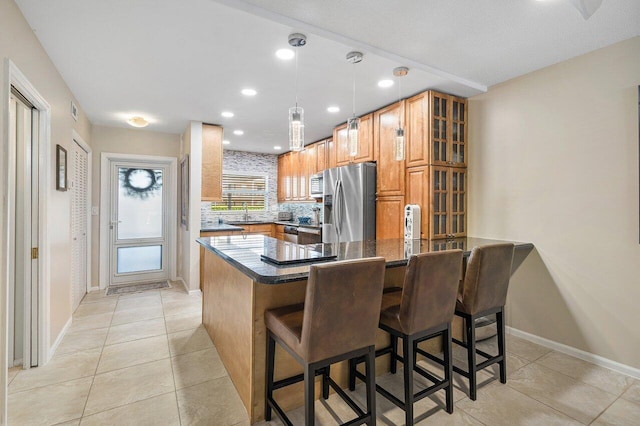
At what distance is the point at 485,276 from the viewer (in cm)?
211

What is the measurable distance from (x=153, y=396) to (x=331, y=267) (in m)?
1.66

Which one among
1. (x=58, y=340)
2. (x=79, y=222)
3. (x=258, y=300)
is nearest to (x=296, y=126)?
(x=258, y=300)

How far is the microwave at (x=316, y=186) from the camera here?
5.12m

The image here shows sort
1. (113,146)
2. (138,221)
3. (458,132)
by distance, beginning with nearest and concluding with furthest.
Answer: (458,132), (113,146), (138,221)

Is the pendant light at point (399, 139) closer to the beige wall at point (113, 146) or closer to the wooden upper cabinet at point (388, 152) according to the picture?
the wooden upper cabinet at point (388, 152)

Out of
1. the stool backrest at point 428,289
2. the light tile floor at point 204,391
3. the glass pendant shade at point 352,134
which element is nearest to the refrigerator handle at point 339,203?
the glass pendant shade at point 352,134

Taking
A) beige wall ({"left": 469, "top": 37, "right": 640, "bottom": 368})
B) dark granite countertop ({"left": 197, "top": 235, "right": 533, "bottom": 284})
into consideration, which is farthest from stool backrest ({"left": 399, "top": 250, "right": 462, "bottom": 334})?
beige wall ({"left": 469, "top": 37, "right": 640, "bottom": 368})

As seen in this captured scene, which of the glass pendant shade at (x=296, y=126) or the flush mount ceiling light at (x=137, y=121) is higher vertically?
the flush mount ceiling light at (x=137, y=121)

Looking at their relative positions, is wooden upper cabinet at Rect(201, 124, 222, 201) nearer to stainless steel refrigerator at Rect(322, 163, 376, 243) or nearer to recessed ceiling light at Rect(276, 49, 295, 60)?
stainless steel refrigerator at Rect(322, 163, 376, 243)

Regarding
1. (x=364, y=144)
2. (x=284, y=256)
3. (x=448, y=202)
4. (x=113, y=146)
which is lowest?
(x=284, y=256)

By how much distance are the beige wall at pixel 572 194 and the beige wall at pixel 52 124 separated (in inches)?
153

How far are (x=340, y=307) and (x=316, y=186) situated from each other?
384 centimetres

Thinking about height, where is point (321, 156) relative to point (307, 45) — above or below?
below

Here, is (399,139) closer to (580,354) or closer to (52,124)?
(580,354)
